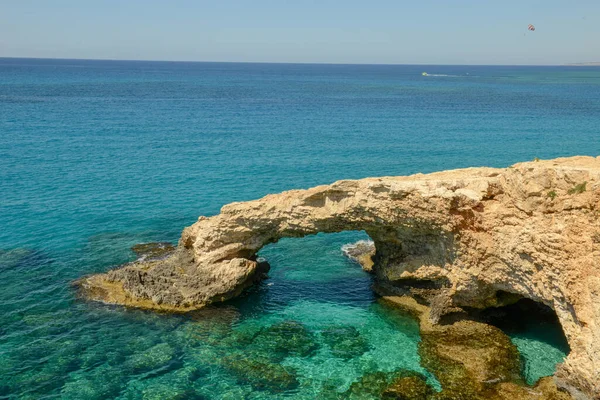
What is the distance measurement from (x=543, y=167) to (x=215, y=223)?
1565cm

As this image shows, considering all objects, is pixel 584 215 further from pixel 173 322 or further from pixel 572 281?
pixel 173 322

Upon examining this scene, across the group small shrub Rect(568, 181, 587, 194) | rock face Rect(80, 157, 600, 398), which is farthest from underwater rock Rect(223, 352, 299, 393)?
small shrub Rect(568, 181, 587, 194)

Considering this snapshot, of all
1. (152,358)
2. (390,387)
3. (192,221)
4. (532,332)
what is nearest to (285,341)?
(390,387)

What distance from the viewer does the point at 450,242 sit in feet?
74.9

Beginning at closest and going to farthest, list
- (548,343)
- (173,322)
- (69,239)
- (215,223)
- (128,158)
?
(548,343)
(173,322)
(215,223)
(69,239)
(128,158)

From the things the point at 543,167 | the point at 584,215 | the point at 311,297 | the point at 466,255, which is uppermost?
the point at 543,167

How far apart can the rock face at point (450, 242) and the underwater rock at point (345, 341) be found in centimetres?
368

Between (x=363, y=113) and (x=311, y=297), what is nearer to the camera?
(x=311, y=297)

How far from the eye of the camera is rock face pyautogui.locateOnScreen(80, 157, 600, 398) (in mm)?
18266

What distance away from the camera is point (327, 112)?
91.9 m

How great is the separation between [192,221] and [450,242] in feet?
70.9

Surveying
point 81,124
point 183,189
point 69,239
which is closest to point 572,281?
point 69,239

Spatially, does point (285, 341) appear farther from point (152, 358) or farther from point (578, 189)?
point (578, 189)

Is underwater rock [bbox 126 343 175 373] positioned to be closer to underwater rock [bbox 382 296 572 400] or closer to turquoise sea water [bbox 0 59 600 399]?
turquoise sea water [bbox 0 59 600 399]
